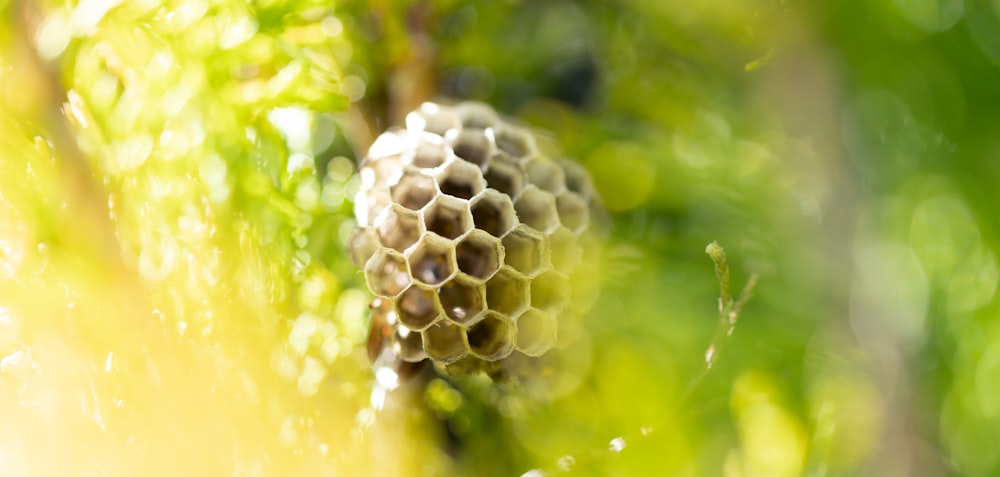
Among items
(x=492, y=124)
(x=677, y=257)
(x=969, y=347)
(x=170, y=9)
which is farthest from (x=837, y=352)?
(x=170, y=9)

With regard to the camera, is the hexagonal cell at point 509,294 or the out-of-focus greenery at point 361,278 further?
the hexagonal cell at point 509,294

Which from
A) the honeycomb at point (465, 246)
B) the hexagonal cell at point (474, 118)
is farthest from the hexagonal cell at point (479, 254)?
the hexagonal cell at point (474, 118)

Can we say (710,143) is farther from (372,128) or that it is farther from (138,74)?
(138,74)

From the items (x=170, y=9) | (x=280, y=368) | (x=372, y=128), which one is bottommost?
(x=280, y=368)

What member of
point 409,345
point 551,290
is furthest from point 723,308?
point 409,345

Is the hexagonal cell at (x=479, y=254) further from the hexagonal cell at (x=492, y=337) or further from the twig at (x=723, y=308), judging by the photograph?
the twig at (x=723, y=308)

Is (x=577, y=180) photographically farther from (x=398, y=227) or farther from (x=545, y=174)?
(x=398, y=227)
